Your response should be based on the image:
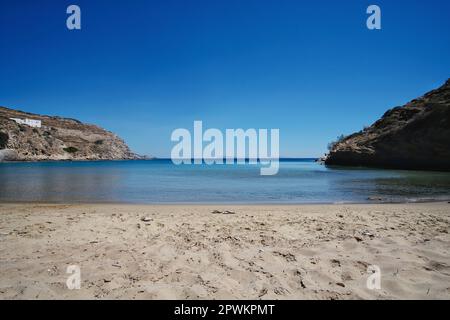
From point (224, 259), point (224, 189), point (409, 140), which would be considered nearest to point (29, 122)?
point (224, 189)

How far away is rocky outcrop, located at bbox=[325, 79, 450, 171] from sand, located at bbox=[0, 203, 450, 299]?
46.6 meters

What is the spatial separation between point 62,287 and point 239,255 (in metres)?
2.81

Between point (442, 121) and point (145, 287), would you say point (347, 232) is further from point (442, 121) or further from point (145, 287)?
point (442, 121)

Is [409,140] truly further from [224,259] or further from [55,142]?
[55,142]

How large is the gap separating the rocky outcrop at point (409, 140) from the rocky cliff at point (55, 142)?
110557 mm

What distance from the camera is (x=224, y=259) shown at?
4707 millimetres

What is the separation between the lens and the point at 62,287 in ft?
12.1

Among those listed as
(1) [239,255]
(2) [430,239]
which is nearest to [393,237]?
(2) [430,239]

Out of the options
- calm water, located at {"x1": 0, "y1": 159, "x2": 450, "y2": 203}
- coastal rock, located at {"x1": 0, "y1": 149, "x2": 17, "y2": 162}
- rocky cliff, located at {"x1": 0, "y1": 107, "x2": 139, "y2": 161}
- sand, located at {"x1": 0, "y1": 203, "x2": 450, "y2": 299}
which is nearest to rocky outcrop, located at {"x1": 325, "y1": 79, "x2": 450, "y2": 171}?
calm water, located at {"x1": 0, "y1": 159, "x2": 450, "y2": 203}

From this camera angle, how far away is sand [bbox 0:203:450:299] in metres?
3.62

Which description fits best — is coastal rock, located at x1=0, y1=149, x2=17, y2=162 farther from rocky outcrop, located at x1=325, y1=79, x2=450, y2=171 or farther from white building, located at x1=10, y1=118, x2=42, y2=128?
rocky outcrop, located at x1=325, y1=79, x2=450, y2=171

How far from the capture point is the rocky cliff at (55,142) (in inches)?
3885
